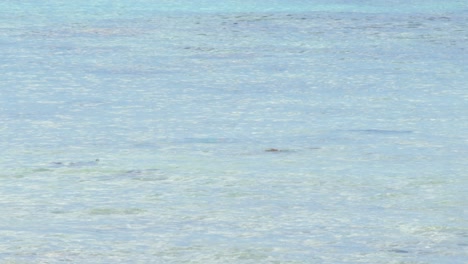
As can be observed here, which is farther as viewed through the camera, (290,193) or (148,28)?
(148,28)

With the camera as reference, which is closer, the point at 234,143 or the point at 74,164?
the point at 74,164

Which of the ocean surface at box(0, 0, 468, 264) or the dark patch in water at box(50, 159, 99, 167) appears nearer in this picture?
the ocean surface at box(0, 0, 468, 264)

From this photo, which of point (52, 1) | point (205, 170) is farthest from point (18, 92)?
point (52, 1)

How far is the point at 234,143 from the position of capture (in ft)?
14.1

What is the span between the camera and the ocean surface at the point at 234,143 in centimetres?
302

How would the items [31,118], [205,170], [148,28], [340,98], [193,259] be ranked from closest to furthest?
1. [193,259]
2. [205,170]
3. [31,118]
4. [340,98]
5. [148,28]

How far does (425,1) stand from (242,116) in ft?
16.8

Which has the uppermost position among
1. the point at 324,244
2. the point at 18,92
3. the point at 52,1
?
the point at 324,244

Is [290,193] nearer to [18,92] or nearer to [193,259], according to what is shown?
[193,259]

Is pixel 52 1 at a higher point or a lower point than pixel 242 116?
lower

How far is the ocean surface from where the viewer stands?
3021 millimetres

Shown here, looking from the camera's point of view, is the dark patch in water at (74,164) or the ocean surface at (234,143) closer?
the ocean surface at (234,143)

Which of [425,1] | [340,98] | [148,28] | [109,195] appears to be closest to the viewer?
[109,195]

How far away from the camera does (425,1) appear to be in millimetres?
9695
